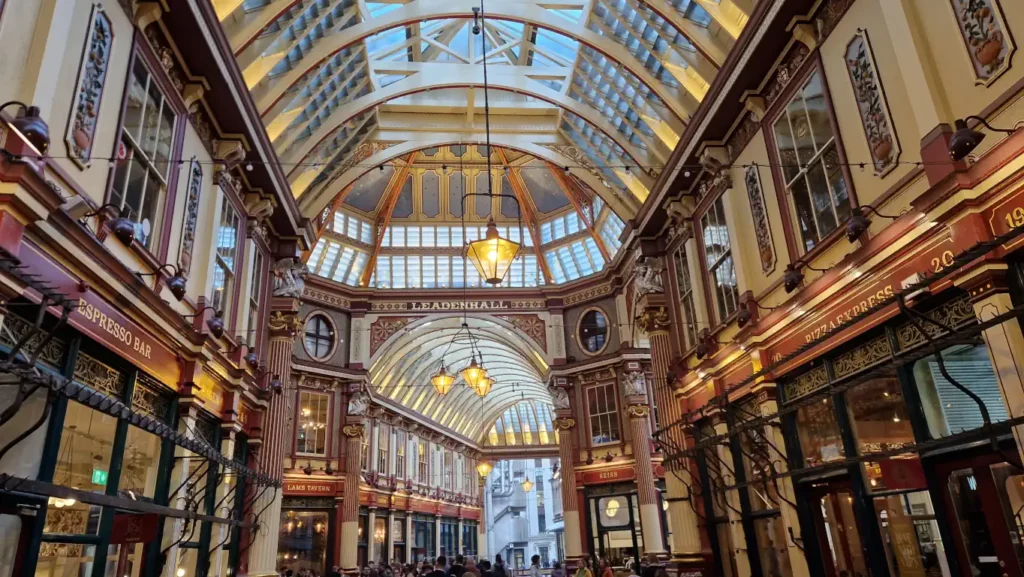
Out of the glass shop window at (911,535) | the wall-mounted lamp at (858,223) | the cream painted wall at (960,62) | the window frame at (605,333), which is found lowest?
the glass shop window at (911,535)

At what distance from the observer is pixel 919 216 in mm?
5859

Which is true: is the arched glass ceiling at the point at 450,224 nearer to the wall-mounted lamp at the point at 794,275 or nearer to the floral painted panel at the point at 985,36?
the wall-mounted lamp at the point at 794,275

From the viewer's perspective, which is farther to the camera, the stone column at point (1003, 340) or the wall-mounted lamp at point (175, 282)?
the wall-mounted lamp at point (175, 282)

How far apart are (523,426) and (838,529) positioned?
35721mm

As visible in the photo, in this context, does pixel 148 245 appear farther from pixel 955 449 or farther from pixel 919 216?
pixel 955 449

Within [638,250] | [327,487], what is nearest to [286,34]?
[638,250]

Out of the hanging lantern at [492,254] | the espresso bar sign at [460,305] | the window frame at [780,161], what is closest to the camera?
the window frame at [780,161]

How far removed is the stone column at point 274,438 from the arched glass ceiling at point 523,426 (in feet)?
99.8

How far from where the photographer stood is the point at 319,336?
21062mm

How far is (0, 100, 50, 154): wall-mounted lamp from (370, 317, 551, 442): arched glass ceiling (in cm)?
1735

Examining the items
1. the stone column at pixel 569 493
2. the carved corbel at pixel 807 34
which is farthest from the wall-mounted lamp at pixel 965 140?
the stone column at pixel 569 493

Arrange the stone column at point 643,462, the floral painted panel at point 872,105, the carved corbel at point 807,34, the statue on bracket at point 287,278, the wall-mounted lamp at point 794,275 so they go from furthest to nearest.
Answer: the stone column at point 643,462 → the statue on bracket at point 287,278 → the wall-mounted lamp at point 794,275 → the carved corbel at point 807,34 → the floral painted panel at point 872,105

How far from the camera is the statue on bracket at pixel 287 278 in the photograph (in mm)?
12703

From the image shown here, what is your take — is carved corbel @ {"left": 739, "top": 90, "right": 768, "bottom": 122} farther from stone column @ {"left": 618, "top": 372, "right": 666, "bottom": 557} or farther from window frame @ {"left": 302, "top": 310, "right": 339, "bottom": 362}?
window frame @ {"left": 302, "top": 310, "right": 339, "bottom": 362}
